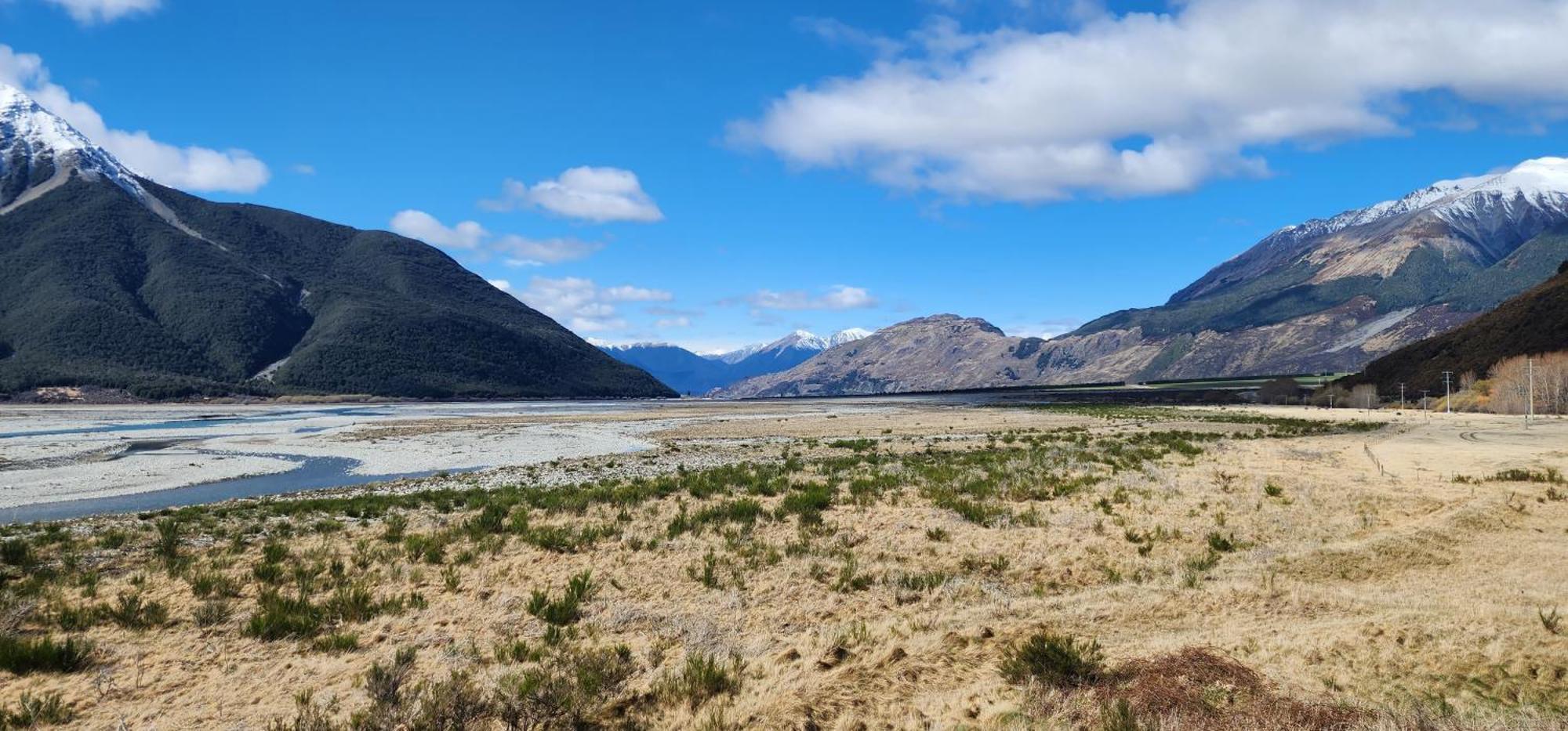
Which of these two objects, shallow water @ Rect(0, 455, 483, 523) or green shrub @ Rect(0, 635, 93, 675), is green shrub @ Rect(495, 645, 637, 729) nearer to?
green shrub @ Rect(0, 635, 93, 675)

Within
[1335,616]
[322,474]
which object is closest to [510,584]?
[1335,616]

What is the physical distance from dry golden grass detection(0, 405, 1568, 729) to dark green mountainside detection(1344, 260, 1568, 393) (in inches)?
3645

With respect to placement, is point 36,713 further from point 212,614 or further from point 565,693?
point 565,693

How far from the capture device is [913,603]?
37.2 feet

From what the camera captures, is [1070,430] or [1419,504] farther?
[1070,430]

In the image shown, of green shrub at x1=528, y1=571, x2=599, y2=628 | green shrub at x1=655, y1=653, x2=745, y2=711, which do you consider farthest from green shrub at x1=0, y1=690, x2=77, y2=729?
green shrub at x1=655, y1=653, x2=745, y2=711

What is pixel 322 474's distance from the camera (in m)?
33.9

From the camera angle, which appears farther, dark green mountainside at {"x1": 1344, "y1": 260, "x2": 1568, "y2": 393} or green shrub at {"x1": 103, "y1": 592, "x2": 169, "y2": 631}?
dark green mountainside at {"x1": 1344, "y1": 260, "x2": 1568, "y2": 393}

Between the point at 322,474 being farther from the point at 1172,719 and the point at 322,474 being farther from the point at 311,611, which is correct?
the point at 1172,719

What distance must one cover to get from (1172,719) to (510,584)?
33.6 ft

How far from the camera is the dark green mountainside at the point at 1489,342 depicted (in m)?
84.6


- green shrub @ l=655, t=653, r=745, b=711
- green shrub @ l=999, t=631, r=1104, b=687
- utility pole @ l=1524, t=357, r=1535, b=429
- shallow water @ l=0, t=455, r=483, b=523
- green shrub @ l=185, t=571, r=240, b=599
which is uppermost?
utility pole @ l=1524, t=357, r=1535, b=429

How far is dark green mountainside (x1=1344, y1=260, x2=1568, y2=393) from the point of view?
3332 inches

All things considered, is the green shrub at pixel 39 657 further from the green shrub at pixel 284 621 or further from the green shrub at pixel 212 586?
the green shrub at pixel 212 586
